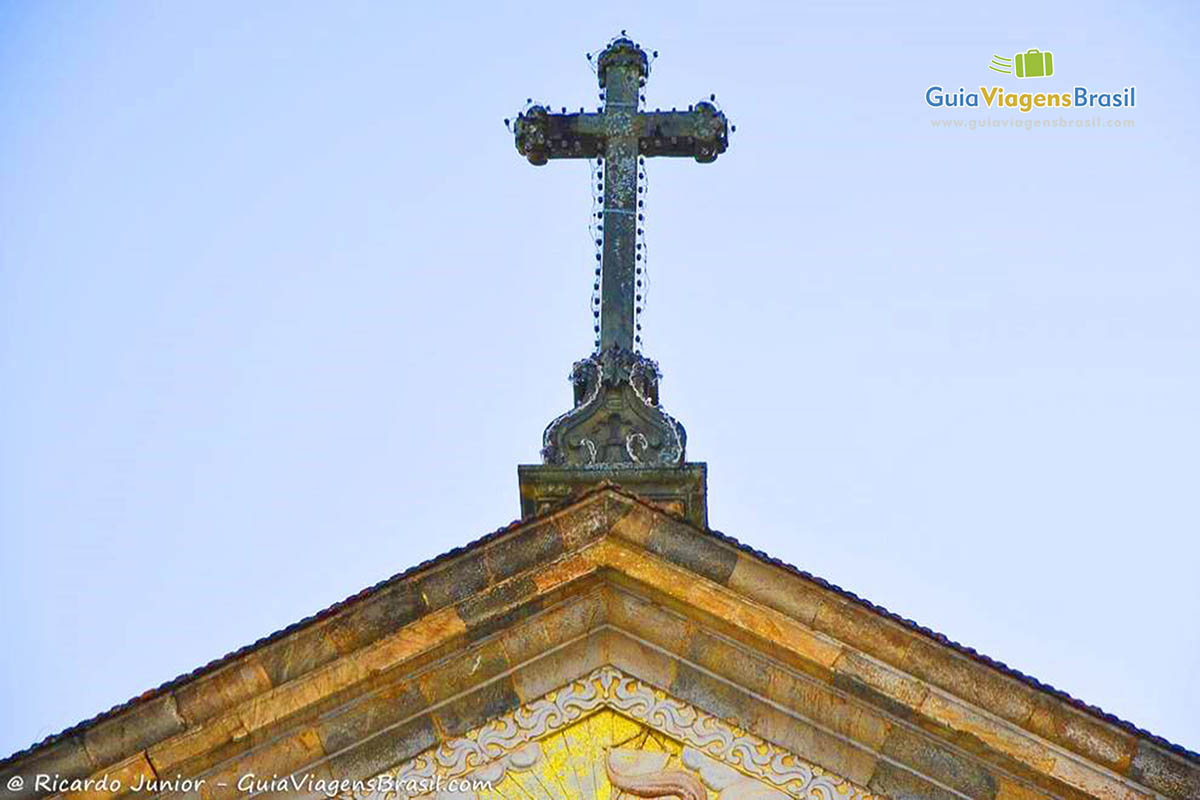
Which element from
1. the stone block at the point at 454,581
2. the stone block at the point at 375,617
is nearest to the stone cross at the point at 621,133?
the stone block at the point at 454,581

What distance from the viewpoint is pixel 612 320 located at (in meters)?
16.7

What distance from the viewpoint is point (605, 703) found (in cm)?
1387

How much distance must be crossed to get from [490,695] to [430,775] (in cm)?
54

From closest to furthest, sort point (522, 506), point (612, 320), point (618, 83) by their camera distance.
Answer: point (522, 506)
point (612, 320)
point (618, 83)

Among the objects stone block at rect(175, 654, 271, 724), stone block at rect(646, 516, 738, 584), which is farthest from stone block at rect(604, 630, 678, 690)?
stone block at rect(175, 654, 271, 724)

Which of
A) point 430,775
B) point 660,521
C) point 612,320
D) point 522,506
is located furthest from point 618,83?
point 430,775

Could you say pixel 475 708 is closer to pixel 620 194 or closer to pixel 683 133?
pixel 620 194

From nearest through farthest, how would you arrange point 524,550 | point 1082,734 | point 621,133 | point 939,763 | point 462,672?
point 1082,734, point 939,763, point 462,672, point 524,550, point 621,133

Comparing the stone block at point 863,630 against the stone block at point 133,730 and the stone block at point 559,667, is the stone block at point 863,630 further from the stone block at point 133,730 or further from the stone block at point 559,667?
the stone block at point 133,730

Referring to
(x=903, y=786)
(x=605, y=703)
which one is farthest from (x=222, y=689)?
(x=903, y=786)

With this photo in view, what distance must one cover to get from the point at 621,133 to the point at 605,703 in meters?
5.09

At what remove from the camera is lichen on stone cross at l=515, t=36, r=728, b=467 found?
52.2 ft

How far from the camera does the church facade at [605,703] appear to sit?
Answer: 44.3ft

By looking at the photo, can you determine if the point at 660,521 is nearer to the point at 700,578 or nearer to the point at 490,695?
the point at 700,578
